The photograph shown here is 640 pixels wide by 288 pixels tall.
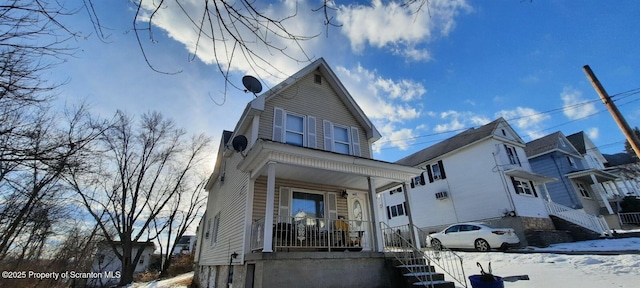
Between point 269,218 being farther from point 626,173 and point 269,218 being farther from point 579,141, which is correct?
point 579,141

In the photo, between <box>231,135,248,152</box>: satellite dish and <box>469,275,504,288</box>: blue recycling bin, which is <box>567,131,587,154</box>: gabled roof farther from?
<box>231,135,248,152</box>: satellite dish

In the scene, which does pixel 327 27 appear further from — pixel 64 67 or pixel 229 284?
pixel 229 284

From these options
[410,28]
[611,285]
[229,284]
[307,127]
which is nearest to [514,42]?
[410,28]

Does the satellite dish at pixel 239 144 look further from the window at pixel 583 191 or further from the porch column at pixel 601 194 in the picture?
the window at pixel 583 191

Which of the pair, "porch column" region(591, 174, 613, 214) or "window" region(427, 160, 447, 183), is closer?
"window" region(427, 160, 447, 183)

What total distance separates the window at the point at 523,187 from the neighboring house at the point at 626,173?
34.3 ft

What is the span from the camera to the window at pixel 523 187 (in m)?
16.5

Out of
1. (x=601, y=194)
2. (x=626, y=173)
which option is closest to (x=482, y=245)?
(x=601, y=194)

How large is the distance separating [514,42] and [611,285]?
564cm

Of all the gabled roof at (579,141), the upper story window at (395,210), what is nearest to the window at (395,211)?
Answer: the upper story window at (395,210)

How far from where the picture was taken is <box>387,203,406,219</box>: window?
21.1 metres

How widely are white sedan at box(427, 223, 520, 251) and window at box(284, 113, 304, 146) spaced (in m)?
8.91

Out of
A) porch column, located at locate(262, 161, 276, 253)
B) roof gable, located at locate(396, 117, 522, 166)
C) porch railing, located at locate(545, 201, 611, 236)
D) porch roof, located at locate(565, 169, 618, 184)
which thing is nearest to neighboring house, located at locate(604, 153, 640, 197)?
porch roof, located at locate(565, 169, 618, 184)

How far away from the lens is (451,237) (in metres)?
13.4
